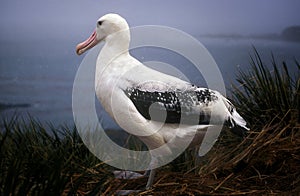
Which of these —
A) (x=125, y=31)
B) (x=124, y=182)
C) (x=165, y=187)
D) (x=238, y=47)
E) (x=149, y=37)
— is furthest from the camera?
(x=238, y=47)

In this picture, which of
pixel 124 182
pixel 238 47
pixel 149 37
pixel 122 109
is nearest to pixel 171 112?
pixel 122 109

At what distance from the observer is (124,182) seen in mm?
2461

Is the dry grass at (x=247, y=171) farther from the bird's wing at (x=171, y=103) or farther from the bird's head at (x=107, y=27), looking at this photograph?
the bird's head at (x=107, y=27)

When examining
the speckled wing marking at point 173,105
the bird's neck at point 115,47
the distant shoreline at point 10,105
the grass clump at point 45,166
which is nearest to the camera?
the grass clump at point 45,166

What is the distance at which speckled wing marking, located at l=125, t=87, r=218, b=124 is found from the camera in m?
2.40

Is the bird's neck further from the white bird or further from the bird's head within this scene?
the white bird

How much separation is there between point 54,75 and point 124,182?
1.67 metres

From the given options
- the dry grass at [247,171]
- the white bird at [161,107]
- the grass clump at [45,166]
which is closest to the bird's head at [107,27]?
the white bird at [161,107]

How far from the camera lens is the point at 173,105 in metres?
2.42

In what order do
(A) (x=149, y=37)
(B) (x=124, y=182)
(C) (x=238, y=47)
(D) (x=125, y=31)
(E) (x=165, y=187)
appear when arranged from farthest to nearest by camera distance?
A: 1. (C) (x=238, y=47)
2. (A) (x=149, y=37)
3. (D) (x=125, y=31)
4. (B) (x=124, y=182)
5. (E) (x=165, y=187)


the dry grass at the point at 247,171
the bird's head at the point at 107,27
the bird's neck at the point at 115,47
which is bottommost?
the dry grass at the point at 247,171

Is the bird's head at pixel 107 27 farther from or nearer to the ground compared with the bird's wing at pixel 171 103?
farther from the ground

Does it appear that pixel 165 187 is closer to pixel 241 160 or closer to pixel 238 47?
pixel 241 160

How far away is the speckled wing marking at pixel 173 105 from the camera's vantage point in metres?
2.40
